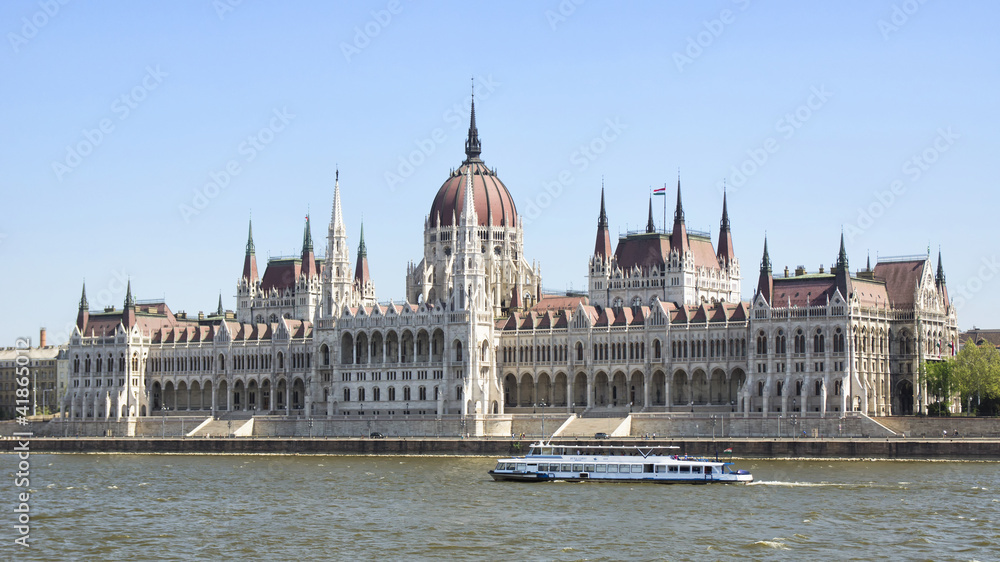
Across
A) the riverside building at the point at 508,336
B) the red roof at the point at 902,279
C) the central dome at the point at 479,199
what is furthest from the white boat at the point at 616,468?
the central dome at the point at 479,199

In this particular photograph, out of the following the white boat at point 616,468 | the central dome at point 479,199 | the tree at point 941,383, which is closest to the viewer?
the white boat at point 616,468

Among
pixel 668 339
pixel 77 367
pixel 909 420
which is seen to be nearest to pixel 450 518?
pixel 909 420

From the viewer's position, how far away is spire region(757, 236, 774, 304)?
481 ft

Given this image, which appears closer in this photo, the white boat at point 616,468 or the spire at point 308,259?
the white boat at point 616,468

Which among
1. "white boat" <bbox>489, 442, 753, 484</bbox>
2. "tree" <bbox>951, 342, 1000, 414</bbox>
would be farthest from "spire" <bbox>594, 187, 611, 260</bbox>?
"white boat" <bbox>489, 442, 753, 484</bbox>

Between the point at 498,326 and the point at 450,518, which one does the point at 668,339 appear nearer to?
the point at 498,326

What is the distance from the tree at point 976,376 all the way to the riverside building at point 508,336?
540cm

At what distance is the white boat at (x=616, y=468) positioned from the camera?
10431 centimetres

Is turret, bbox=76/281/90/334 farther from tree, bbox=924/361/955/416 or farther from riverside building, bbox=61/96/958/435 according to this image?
tree, bbox=924/361/955/416

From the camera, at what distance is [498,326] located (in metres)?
165

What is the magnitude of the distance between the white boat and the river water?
1.81 meters

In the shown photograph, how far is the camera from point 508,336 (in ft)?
537

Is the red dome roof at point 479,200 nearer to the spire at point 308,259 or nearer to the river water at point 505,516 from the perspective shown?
the spire at point 308,259

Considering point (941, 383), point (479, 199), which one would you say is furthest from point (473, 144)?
point (941, 383)
